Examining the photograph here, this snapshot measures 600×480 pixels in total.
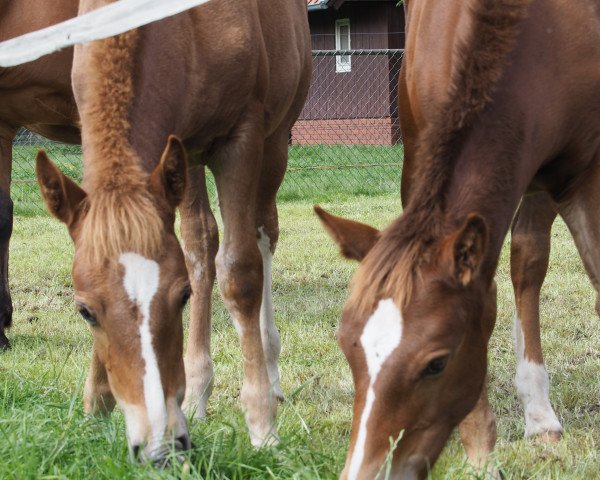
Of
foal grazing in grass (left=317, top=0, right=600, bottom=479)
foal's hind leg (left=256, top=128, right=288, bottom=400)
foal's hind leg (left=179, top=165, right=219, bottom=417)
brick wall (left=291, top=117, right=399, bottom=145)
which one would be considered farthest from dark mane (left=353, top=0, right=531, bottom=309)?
Answer: brick wall (left=291, top=117, right=399, bottom=145)

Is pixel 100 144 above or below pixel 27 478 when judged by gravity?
above

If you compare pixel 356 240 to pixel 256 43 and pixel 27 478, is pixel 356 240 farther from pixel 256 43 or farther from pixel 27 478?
pixel 256 43

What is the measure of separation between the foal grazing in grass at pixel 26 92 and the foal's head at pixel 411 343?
11.3 feet

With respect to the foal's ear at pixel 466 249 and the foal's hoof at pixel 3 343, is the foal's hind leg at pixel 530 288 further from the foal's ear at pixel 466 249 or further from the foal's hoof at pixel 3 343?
the foal's hoof at pixel 3 343

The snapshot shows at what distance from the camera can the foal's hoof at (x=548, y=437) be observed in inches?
160

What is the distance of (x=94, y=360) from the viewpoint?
12.8 ft

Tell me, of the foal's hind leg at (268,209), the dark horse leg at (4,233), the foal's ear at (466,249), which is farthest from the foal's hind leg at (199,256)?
the foal's ear at (466,249)

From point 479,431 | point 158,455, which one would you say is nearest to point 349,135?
point 479,431

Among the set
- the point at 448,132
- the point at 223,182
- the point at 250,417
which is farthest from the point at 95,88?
the point at 250,417

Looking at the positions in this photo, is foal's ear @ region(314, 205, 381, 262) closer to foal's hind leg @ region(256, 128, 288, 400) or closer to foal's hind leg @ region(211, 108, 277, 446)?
foal's hind leg @ region(211, 108, 277, 446)

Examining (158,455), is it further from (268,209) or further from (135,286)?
(268,209)

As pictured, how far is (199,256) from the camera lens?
4.78m

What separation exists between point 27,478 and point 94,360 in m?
1.01

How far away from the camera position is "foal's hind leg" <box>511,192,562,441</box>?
4.34m
